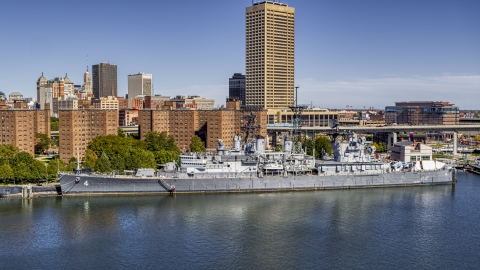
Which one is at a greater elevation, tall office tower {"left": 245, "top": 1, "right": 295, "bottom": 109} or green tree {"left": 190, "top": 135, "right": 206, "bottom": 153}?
tall office tower {"left": 245, "top": 1, "right": 295, "bottom": 109}

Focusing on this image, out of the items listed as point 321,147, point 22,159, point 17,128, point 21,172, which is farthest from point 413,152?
point 17,128

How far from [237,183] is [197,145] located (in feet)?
75.3

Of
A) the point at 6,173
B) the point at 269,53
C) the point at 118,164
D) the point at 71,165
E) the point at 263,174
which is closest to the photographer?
the point at 6,173

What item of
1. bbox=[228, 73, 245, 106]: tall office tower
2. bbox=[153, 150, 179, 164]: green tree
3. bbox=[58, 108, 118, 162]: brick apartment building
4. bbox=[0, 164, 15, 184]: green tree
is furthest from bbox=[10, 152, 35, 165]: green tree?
bbox=[228, 73, 245, 106]: tall office tower

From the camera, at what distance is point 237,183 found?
46.1 metres

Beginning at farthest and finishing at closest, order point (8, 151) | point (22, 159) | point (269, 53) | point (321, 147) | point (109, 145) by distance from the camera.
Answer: point (269, 53), point (321, 147), point (109, 145), point (8, 151), point (22, 159)

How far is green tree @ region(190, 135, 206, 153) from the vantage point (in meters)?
67.3

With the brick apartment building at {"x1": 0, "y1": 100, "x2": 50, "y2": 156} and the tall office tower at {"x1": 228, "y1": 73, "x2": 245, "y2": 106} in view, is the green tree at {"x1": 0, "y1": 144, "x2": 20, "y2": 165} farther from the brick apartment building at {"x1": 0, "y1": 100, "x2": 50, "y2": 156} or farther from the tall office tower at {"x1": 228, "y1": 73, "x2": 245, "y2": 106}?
the tall office tower at {"x1": 228, "y1": 73, "x2": 245, "y2": 106}

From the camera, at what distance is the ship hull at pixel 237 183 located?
44.1 m

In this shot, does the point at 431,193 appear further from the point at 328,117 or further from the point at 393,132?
the point at 328,117

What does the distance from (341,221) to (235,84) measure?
118 m

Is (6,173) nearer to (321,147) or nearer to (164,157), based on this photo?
(164,157)

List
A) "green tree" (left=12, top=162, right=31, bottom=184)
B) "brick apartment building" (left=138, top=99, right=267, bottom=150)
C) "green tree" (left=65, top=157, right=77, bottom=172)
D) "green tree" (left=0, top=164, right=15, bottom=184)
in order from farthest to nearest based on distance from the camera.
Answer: "brick apartment building" (left=138, top=99, right=267, bottom=150) < "green tree" (left=65, top=157, right=77, bottom=172) < "green tree" (left=12, top=162, right=31, bottom=184) < "green tree" (left=0, top=164, right=15, bottom=184)

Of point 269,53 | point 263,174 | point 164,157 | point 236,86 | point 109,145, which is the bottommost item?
point 263,174
